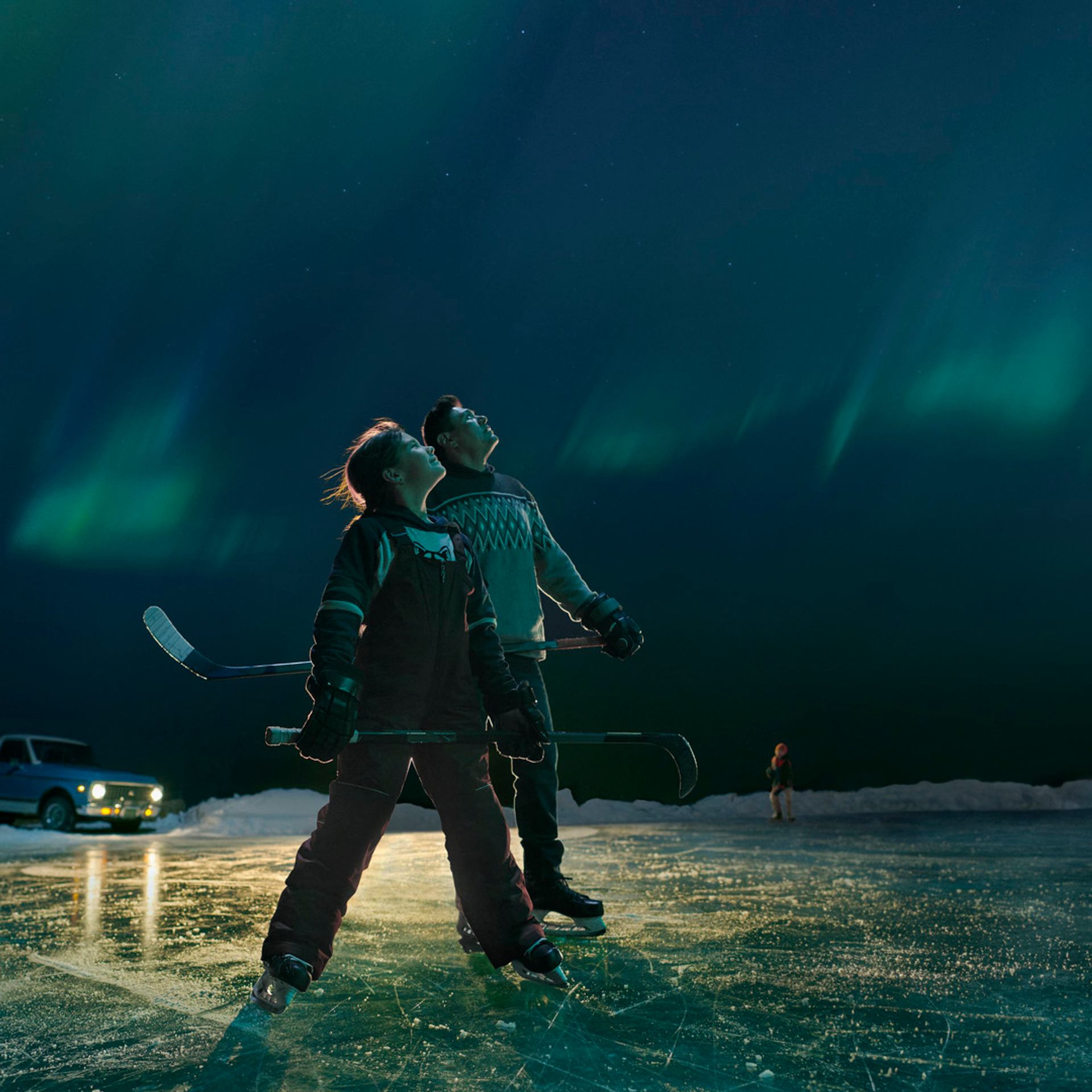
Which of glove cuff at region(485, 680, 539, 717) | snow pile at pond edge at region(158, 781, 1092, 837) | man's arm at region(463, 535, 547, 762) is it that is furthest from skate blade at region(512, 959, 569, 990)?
snow pile at pond edge at region(158, 781, 1092, 837)

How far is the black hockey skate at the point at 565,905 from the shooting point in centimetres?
339

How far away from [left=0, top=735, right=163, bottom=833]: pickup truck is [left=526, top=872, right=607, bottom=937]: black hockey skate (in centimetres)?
1275

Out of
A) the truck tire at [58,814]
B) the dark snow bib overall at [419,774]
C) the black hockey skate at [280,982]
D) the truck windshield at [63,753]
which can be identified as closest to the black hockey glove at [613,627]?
the dark snow bib overall at [419,774]

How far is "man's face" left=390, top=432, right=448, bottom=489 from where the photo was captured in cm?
283

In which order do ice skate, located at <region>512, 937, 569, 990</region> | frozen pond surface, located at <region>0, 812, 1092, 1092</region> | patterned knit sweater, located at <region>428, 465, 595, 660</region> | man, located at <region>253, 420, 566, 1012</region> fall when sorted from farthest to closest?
1. patterned knit sweater, located at <region>428, 465, 595, 660</region>
2. ice skate, located at <region>512, 937, 569, 990</region>
3. man, located at <region>253, 420, 566, 1012</region>
4. frozen pond surface, located at <region>0, 812, 1092, 1092</region>

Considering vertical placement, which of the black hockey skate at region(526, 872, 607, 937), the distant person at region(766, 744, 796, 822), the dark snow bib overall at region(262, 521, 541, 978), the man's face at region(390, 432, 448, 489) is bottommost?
the distant person at region(766, 744, 796, 822)

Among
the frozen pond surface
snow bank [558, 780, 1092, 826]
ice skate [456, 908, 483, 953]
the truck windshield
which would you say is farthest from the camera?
snow bank [558, 780, 1092, 826]

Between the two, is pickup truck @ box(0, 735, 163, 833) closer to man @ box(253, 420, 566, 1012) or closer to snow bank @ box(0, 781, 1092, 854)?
snow bank @ box(0, 781, 1092, 854)

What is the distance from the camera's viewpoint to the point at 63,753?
14703 millimetres

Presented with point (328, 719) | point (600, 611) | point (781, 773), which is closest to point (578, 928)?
point (600, 611)

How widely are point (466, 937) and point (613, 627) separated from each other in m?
1.22

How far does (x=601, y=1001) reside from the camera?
271 centimetres

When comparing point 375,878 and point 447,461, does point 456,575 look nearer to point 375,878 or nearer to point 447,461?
point 447,461

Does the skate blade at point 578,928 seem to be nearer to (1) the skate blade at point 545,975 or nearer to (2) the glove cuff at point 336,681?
(1) the skate blade at point 545,975
